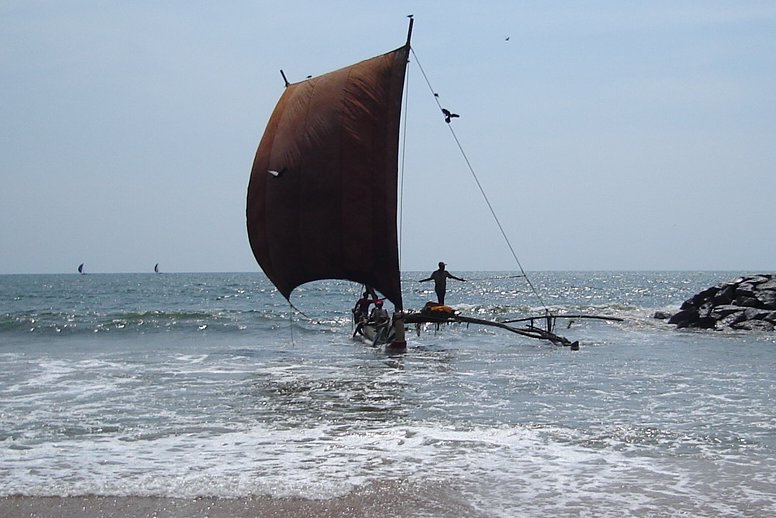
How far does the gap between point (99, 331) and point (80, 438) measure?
20.9 meters

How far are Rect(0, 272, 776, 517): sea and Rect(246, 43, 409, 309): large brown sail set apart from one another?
2.17 meters

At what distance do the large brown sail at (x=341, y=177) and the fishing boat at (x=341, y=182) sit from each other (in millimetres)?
21

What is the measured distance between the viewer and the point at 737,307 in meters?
26.1

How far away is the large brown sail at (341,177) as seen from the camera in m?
17.8

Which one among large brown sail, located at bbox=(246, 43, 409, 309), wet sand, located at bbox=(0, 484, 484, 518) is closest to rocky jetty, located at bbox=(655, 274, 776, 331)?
large brown sail, located at bbox=(246, 43, 409, 309)

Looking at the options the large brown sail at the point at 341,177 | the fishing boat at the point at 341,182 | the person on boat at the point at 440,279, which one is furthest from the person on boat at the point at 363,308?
the large brown sail at the point at 341,177

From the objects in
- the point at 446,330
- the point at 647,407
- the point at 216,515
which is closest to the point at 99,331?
the point at 446,330

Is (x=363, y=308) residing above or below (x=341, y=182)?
below

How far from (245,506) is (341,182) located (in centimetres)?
1183

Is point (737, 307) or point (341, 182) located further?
point (737, 307)

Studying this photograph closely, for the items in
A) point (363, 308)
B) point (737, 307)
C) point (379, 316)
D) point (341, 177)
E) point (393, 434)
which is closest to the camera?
point (393, 434)

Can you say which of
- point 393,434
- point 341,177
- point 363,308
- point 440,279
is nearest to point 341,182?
point 341,177

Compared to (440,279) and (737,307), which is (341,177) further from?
(737,307)

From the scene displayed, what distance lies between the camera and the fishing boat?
17.8 m
